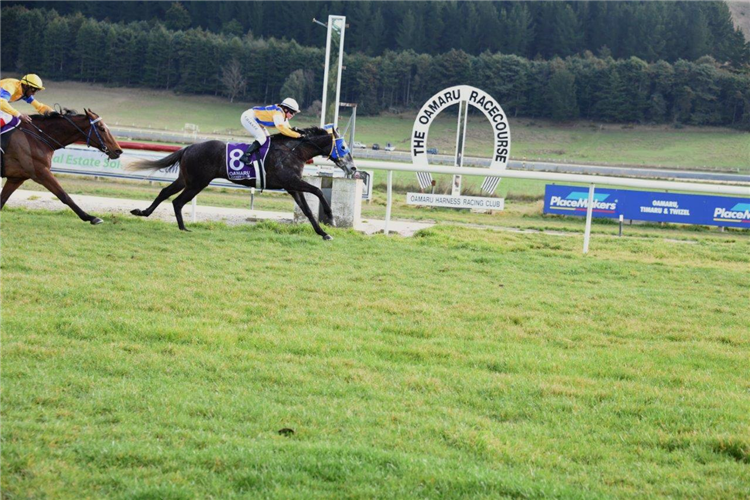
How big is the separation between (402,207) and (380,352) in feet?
43.4

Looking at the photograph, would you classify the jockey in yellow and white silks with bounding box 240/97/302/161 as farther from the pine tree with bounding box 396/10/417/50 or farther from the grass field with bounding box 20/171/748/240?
the pine tree with bounding box 396/10/417/50

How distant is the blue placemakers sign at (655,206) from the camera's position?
56.6 feet

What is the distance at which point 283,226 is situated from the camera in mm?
10836

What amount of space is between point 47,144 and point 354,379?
7.01 meters

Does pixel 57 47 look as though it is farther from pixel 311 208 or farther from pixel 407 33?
pixel 311 208

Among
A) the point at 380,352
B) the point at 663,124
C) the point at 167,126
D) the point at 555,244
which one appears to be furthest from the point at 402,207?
the point at 663,124

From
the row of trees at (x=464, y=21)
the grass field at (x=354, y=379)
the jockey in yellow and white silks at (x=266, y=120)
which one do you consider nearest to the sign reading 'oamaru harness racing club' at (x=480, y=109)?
the jockey in yellow and white silks at (x=266, y=120)

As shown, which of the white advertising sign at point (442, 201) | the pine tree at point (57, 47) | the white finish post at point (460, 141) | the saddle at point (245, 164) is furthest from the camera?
the pine tree at point (57, 47)

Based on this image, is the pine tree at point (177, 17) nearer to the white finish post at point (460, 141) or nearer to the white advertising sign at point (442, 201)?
the white finish post at point (460, 141)

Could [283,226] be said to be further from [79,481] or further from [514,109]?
[514,109]

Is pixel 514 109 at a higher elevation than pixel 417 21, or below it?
below

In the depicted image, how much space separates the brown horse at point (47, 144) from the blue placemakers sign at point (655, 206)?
10825 millimetres

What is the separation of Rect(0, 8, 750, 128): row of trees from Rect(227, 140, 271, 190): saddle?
58.6m

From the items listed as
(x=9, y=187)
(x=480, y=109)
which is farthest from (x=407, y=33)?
(x=9, y=187)
